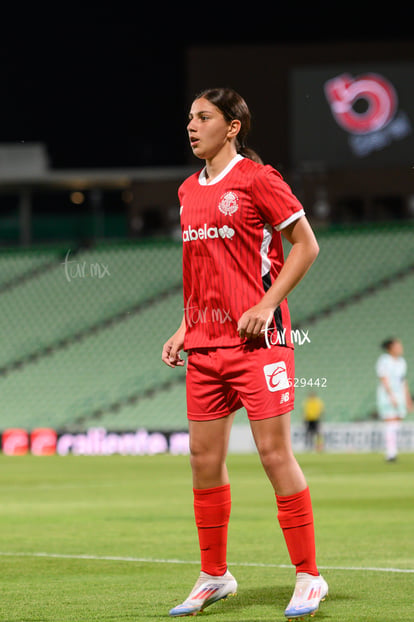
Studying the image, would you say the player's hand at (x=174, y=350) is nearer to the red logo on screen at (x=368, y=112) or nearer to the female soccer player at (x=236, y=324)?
the female soccer player at (x=236, y=324)

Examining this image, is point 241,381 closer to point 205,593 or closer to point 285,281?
point 285,281

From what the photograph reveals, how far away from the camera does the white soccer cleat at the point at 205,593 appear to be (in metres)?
5.04

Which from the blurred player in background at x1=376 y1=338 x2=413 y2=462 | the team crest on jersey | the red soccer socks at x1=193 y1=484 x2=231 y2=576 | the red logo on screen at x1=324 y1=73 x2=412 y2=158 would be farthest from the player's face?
the red logo on screen at x1=324 y1=73 x2=412 y2=158

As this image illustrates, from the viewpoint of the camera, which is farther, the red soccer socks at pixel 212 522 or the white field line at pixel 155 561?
the white field line at pixel 155 561

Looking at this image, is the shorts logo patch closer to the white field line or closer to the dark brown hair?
the dark brown hair

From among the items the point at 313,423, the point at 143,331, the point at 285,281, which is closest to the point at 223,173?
the point at 285,281

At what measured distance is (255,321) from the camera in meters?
4.81

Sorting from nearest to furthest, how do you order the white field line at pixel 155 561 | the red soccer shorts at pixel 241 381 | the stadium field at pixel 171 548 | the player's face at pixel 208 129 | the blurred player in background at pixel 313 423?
the red soccer shorts at pixel 241 381 < the player's face at pixel 208 129 < the stadium field at pixel 171 548 < the white field line at pixel 155 561 < the blurred player in background at pixel 313 423

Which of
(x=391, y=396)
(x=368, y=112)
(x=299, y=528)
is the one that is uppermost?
(x=368, y=112)

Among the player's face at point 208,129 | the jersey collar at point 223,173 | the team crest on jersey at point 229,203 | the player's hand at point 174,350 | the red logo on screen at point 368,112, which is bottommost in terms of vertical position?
the player's hand at point 174,350

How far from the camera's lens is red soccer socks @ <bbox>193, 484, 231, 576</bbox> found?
517 cm

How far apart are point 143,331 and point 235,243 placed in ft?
68.7

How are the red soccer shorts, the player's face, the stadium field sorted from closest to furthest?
1. the red soccer shorts
2. the player's face
3. the stadium field

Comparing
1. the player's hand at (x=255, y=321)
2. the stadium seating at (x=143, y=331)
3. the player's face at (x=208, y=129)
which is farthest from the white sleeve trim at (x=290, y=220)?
the stadium seating at (x=143, y=331)
